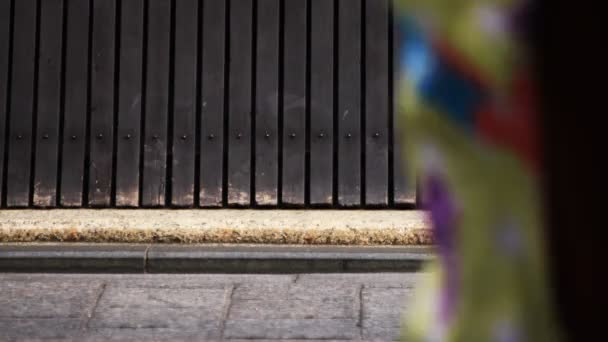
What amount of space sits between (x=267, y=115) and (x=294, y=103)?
0.18 meters

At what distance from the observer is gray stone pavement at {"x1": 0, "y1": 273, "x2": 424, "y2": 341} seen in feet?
16.5

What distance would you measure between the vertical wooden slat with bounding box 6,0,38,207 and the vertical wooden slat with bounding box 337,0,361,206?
6.31 ft

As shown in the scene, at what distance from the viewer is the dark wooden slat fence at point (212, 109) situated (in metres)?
7.26

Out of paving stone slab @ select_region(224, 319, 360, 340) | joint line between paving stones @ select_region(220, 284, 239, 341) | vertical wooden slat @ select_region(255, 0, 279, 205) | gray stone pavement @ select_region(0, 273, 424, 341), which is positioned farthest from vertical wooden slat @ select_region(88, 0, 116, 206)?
paving stone slab @ select_region(224, 319, 360, 340)

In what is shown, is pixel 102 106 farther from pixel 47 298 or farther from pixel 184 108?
pixel 47 298

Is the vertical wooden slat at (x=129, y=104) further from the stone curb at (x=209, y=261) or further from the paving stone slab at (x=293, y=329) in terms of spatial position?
the paving stone slab at (x=293, y=329)

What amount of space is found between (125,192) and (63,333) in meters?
2.30

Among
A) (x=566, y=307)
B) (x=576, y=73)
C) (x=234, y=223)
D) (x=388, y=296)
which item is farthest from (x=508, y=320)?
(x=234, y=223)

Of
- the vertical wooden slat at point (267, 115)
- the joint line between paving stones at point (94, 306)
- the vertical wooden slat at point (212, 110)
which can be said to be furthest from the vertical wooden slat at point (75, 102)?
the joint line between paving stones at point (94, 306)

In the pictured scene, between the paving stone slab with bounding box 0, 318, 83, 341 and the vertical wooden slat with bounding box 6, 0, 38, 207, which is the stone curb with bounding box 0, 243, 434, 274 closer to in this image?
the paving stone slab with bounding box 0, 318, 83, 341

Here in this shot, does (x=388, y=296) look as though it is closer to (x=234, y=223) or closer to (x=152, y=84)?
(x=234, y=223)

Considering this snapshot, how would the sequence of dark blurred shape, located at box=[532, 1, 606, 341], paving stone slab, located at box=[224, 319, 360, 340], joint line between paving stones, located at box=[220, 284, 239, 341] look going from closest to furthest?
dark blurred shape, located at box=[532, 1, 606, 341] < paving stone slab, located at box=[224, 319, 360, 340] < joint line between paving stones, located at box=[220, 284, 239, 341]

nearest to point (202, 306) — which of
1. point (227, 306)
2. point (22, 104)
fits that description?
point (227, 306)

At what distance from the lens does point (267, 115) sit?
287 inches
